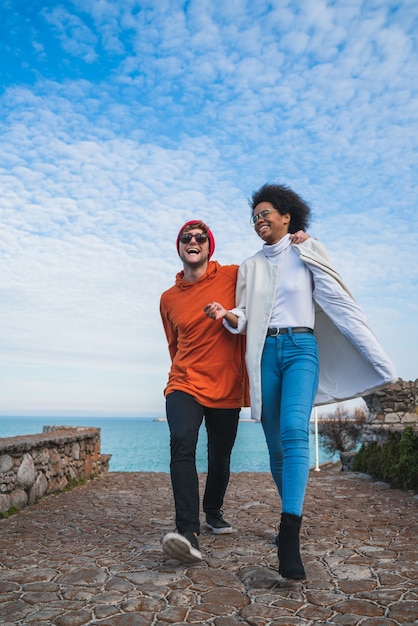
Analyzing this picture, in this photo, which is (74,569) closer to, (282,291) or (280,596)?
(280,596)

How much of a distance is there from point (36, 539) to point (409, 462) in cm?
447

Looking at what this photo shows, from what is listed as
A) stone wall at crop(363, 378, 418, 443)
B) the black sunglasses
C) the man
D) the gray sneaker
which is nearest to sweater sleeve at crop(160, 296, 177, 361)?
the man

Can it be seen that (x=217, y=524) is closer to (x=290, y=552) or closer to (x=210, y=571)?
(x=210, y=571)

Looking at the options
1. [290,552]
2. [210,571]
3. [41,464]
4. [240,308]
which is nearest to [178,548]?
[210,571]

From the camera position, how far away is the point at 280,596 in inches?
105

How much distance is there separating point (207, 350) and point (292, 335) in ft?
2.07

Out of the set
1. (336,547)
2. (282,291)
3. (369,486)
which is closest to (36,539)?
(336,547)

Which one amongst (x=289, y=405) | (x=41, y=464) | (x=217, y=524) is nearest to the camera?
(x=289, y=405)

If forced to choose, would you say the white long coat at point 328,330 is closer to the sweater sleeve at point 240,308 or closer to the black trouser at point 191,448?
the sweater sleeve at point 240,308

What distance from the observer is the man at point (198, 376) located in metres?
3.29

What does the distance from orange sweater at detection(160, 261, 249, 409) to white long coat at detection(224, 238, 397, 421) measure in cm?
18

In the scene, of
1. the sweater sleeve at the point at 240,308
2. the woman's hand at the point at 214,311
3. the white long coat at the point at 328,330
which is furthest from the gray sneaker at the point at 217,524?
the woman's hand at the point at 214,311

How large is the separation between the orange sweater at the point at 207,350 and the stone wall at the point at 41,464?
2.60m

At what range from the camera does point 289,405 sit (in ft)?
10.1
